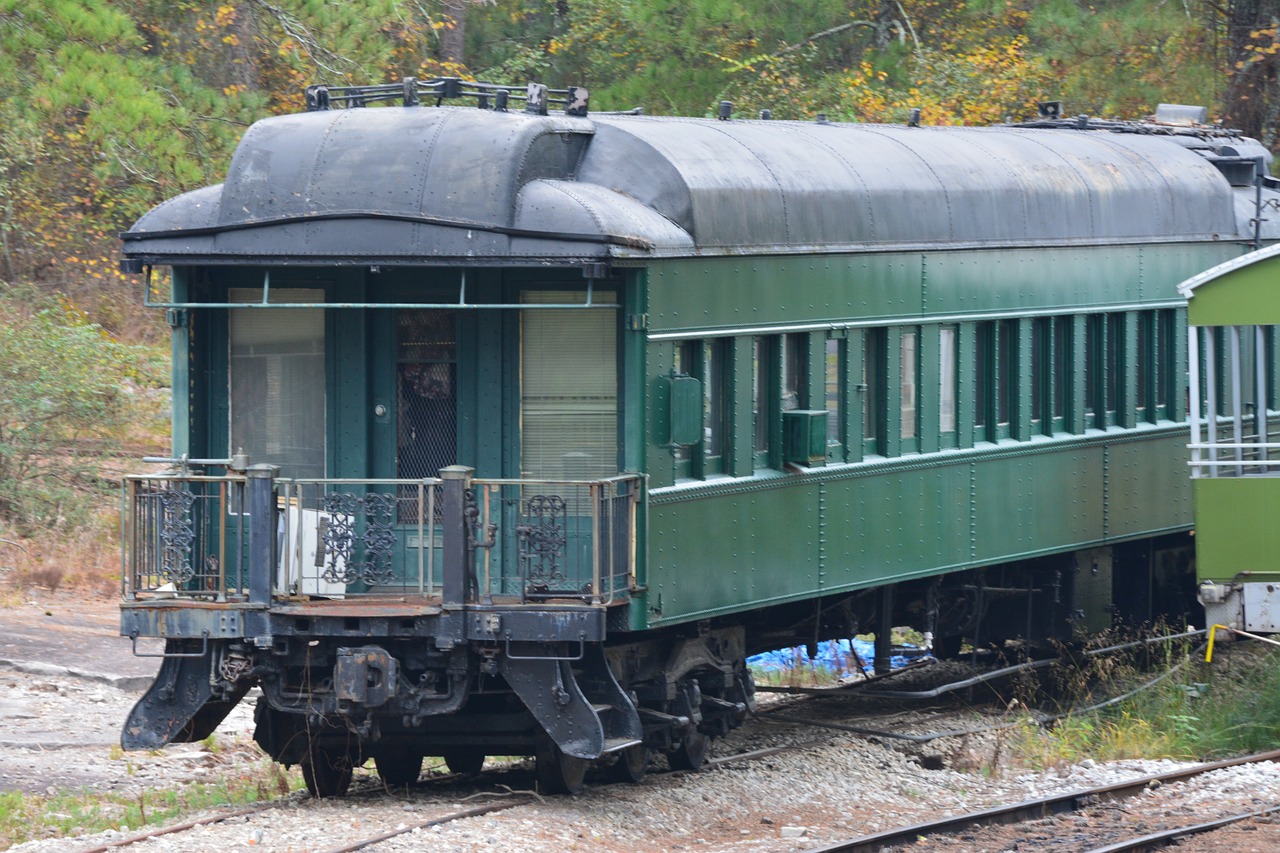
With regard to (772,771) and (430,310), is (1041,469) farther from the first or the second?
(430,310)

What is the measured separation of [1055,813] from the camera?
11.8 metres

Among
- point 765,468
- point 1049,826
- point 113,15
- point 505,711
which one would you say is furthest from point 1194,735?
point 113,15

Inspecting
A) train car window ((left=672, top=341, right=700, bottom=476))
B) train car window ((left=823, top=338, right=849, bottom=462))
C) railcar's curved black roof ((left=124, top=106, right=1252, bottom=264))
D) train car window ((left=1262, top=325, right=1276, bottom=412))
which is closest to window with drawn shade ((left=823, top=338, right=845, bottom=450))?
train car window ((left=823, top=338, right=849, bottom=462))

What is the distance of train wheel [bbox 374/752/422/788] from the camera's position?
1162 centimetres

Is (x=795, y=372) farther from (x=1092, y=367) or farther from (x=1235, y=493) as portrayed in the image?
(x=1092, y=367)

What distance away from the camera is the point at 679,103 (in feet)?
95.2

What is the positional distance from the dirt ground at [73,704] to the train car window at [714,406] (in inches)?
159

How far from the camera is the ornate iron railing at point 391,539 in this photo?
34.4ft

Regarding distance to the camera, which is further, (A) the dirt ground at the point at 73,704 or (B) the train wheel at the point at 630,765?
(A) the dirt ground at the point at 73,704

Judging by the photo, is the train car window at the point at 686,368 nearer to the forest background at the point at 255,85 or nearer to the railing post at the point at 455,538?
the railing post at the point at 455,538

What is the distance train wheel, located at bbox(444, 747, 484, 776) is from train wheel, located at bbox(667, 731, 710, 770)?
1.15 m

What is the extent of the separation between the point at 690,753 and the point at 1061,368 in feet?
15.9

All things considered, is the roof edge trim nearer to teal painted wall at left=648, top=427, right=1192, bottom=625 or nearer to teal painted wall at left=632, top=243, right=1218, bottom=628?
teal painted wall at left=632, top=243, right=1218, bottom=628

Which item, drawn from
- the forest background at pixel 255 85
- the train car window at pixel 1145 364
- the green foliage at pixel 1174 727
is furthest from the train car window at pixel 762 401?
the forest background at pixel 255 85
